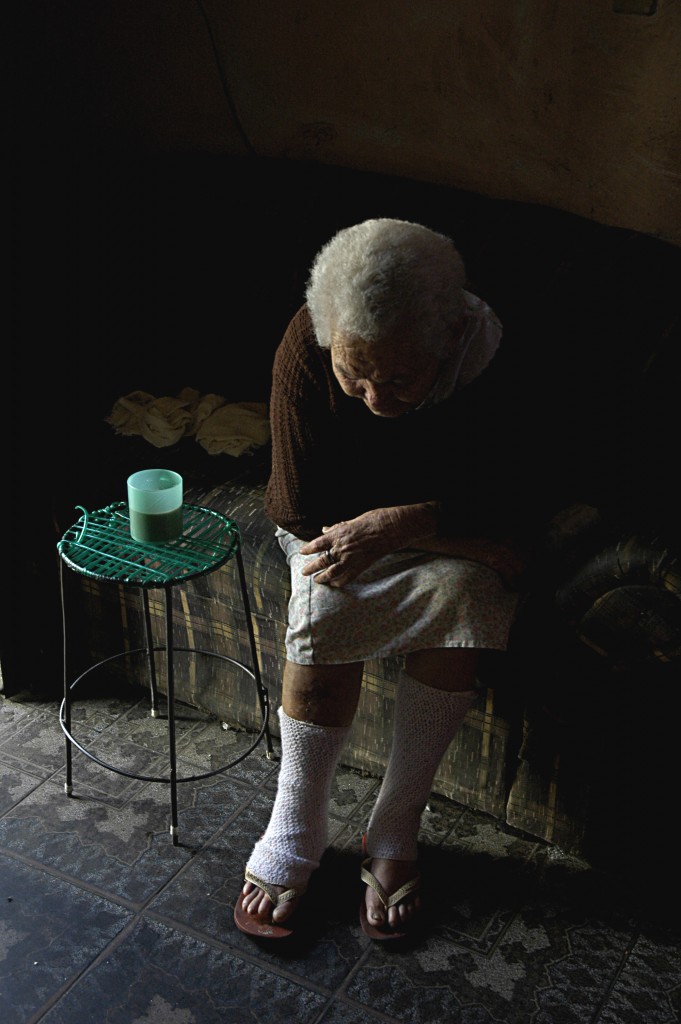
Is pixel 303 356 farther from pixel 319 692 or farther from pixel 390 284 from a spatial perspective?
pixel 319 692

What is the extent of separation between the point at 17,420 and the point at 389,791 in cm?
108

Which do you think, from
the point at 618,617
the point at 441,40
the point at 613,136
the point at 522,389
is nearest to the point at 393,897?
the point at 618,617

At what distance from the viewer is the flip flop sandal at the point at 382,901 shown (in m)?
1.75

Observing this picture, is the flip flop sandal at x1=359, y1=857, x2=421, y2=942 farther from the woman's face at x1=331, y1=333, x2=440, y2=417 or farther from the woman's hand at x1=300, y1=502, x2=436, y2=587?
the woman's face at x1=331, y1=333, x2=440, y2=417

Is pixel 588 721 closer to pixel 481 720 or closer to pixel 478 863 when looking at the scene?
pixel 481 720

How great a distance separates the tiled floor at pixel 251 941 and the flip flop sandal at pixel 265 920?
0.07 feet

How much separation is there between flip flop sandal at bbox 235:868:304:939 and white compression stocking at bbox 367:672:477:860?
18cm

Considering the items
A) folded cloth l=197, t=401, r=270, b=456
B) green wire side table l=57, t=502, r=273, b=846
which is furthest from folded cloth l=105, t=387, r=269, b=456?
green wire side table l=57, t=502, r=273, b=846

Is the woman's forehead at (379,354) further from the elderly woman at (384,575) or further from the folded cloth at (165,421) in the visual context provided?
the folded cloth at (165,421)

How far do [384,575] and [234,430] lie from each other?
0.70m

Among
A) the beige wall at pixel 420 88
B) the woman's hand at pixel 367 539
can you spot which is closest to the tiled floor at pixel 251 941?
the woman's hand at pixel 367 539

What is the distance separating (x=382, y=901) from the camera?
1780mm

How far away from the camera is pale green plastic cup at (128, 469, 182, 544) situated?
180 cm

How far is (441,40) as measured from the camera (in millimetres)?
2309
